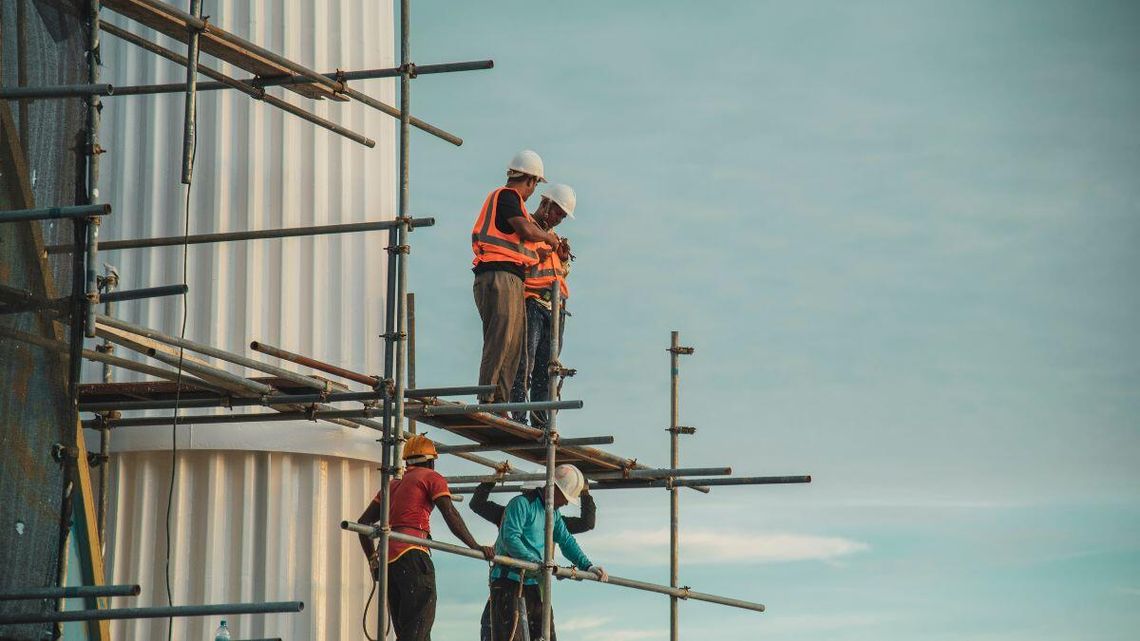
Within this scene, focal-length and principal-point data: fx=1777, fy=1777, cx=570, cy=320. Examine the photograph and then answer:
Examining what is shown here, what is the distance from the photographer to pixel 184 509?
48.7 ft

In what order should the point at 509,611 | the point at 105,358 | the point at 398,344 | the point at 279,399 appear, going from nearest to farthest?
the point at 105,358
the point at 279,399
the point at 398,344
the point at 509,611

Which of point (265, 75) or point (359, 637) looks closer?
point (265, 75)

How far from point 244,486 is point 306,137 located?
3.12 m

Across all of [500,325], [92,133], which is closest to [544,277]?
[500,325]

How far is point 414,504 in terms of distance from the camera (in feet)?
40.8

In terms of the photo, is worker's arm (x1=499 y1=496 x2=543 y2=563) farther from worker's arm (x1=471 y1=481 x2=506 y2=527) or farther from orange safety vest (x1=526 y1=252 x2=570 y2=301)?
orange safety vest (x1=526 y1=252 x2=570 y2=301)

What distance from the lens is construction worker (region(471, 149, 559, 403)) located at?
1417 cm

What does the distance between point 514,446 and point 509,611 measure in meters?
1.31

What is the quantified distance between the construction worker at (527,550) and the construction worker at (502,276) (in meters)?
0.84

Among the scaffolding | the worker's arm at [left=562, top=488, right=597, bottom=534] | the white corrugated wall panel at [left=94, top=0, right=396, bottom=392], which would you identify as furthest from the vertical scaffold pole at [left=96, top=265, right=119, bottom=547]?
the worker's arm at [left=562, top=488, right=597, bottom=534]

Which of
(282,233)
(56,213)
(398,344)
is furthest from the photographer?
A: (282,233)

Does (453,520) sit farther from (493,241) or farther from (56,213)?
(56,213)

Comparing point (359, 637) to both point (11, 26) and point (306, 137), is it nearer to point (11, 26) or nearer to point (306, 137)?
point (306, 137)

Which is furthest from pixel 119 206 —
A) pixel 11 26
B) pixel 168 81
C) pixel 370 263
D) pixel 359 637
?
pixel 11 26
